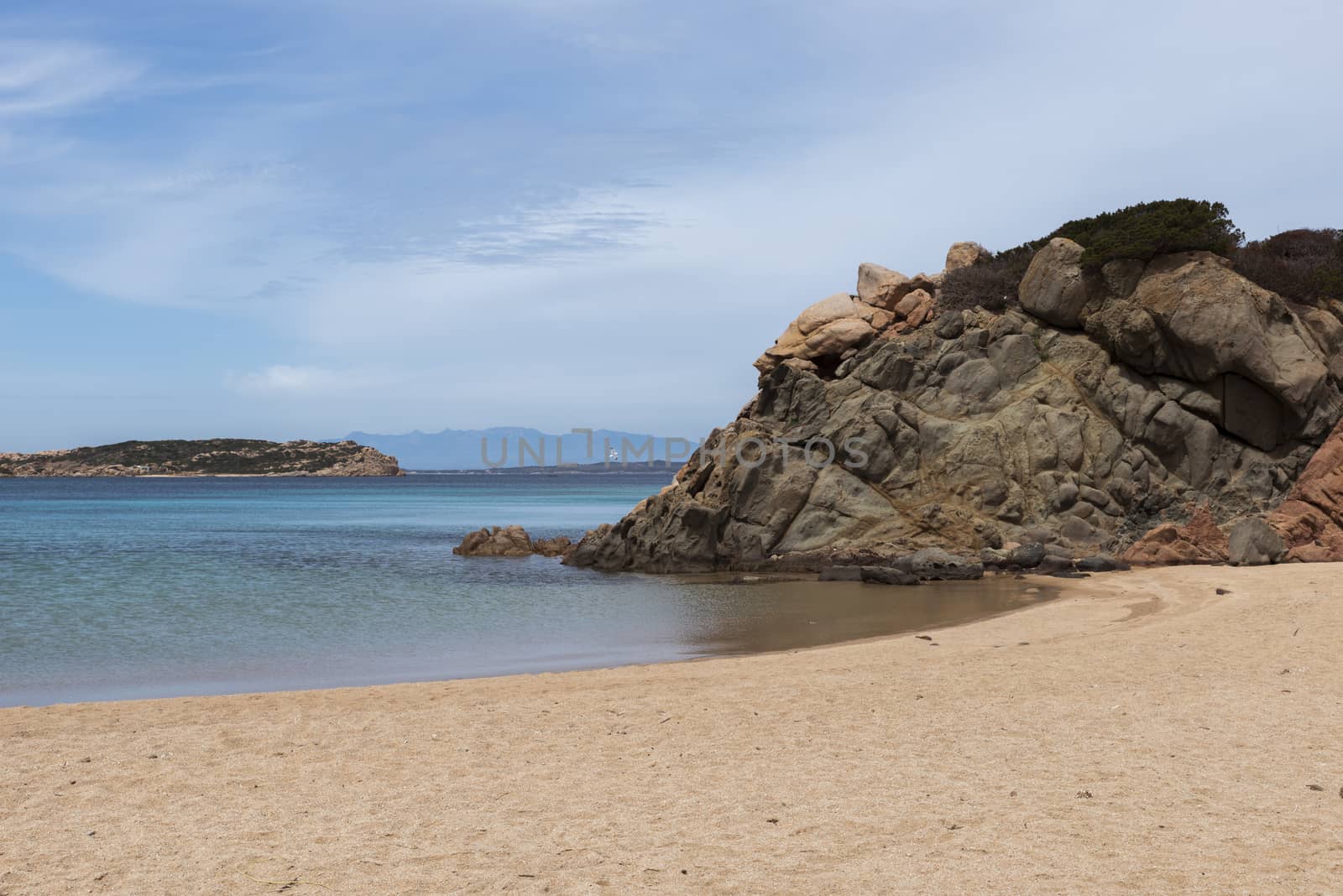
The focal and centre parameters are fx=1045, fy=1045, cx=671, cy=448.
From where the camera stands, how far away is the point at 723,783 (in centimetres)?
922

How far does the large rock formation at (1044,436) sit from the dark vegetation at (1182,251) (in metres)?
0.73

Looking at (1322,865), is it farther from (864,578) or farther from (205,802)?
(864,578)

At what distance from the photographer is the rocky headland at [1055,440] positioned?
31984 mm

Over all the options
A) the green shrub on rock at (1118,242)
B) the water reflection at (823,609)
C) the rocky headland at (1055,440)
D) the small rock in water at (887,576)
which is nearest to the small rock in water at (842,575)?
the small rock in water at (887,576)

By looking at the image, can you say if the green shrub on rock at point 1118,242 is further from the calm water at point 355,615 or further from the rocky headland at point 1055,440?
the calm water at point 355,615

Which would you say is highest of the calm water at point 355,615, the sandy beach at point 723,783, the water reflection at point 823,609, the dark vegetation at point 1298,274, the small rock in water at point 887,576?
the dark vegetation at point 1298,274

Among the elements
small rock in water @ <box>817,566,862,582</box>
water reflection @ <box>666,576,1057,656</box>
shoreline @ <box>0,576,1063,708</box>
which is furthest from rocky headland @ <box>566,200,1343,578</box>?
water reflection @ <box>666,576,1057,656</box>

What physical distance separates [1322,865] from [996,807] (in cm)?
220

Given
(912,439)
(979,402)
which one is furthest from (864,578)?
(979,402)

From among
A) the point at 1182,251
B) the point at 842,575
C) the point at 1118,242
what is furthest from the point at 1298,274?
the point at 842,575

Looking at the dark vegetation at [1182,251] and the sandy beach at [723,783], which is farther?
the dark vegetation at [1182,251]

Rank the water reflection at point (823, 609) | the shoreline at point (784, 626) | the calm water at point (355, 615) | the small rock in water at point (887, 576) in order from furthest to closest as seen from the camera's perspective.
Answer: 1. the small rock in water at point (887, 576)
2. the water reflection at point (823, 609)
3. the calm water at point (355, 615)
4. the shoreline at point (784, 626)

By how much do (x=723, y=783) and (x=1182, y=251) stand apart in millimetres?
32139

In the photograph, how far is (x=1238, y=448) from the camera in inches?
1321
